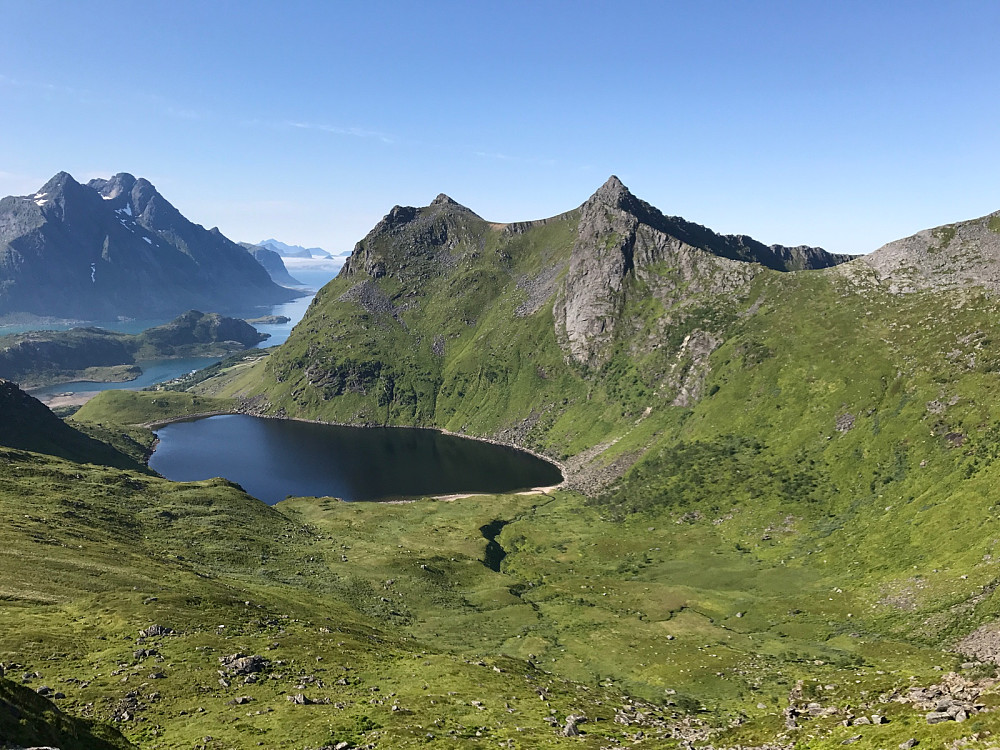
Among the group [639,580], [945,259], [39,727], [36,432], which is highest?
[945,259]

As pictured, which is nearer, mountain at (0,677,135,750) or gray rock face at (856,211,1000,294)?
mountain at (0,677,135,750)

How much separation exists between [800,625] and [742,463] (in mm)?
74544

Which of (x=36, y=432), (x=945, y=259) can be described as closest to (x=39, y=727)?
(x=36, y=432)

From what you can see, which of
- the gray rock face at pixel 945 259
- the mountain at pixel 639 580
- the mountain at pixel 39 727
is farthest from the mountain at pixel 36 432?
the gray rock face at pixel 945 259

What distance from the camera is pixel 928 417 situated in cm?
12769

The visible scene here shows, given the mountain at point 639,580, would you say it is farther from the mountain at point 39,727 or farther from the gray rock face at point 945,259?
the mountain at point 39,727

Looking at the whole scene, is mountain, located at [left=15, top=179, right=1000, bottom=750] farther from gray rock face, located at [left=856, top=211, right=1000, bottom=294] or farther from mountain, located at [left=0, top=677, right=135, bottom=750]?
mountain, located at [left=0, top=677, right=135, bottom=750]

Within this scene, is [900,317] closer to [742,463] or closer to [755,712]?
[742,463]

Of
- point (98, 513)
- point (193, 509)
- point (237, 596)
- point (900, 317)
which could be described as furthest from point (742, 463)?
point (98, 513)

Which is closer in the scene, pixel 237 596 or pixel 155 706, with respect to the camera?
pixel 155 706

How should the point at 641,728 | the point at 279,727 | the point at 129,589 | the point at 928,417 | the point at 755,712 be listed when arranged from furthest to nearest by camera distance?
the point at 928,417 < the point at 129,589 < the point at 755,712 < the point at 641,728 < the point at 279,727

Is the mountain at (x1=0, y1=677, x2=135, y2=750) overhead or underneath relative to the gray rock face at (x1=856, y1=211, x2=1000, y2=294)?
underneath

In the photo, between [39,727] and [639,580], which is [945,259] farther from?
[39,727]

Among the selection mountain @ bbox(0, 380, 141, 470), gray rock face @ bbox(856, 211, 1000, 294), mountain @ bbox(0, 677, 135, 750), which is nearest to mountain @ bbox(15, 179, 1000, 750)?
gray rock face @ bbox(856, 211, 1000, 294)
